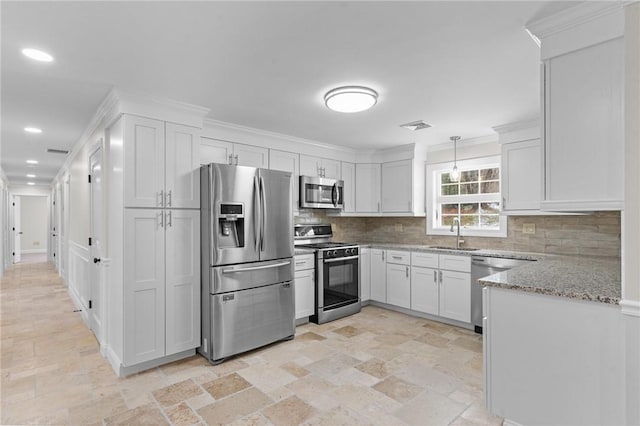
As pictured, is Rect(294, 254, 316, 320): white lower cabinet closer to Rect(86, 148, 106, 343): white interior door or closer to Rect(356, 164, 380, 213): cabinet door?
Rect(356, 164, 380, 213): cabinet door

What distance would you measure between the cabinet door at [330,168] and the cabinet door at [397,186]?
2.43ft

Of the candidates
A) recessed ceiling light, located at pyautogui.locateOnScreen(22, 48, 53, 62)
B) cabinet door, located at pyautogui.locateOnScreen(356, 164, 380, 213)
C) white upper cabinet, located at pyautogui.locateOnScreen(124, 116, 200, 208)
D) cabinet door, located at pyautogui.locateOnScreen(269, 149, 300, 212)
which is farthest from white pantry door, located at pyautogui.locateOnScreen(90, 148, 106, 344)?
cabinet door, located at pyautogui.locateOnScreen(356, 164, 380, 213)

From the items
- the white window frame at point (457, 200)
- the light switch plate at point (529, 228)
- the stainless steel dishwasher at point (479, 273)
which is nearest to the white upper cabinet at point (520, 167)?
the white window frame at point (457, 200)

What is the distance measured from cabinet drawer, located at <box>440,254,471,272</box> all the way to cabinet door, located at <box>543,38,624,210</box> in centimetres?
215

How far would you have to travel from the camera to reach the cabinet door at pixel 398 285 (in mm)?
4441

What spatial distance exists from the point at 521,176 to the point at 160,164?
373 cm

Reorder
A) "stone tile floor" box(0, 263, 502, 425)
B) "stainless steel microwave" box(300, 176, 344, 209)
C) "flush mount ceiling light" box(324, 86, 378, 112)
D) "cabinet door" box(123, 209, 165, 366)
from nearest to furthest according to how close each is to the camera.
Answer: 1. "stone tile floor" box(0, 263, 502, 425)
2. "flush mount ceiling light" box(324, 86, 378, 112)
3. "cabinet door" box(123, 209, 165, 366)
4. "stainless steel microwave" box(300, 176, 344, 209)

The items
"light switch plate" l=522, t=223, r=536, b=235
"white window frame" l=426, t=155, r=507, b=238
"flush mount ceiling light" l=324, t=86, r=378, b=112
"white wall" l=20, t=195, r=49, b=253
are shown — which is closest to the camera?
"flush mount ceiling light" l=324, t=86, r=378, b=112

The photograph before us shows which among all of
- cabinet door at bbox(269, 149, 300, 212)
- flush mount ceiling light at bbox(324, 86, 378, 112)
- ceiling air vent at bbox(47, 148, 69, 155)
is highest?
ceiling air vent at bbox(47, 148, 69, 155)

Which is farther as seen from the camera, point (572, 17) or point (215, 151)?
point (215, 151)

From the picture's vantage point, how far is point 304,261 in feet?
13.2

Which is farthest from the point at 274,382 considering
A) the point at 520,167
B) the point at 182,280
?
the point at 520,167

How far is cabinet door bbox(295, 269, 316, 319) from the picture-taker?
396 cm

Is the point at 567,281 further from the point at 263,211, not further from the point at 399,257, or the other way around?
the point at 399,257
